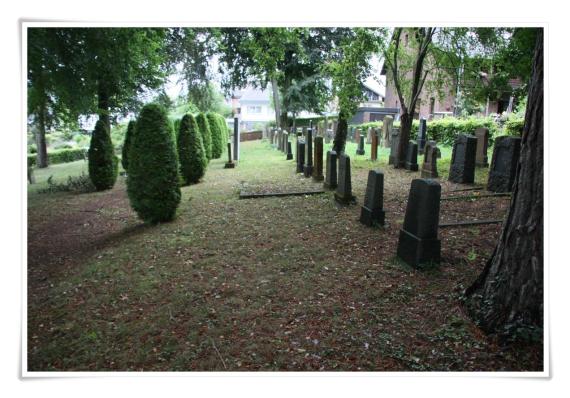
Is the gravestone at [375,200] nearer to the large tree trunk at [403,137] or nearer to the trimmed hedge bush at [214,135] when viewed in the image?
the large tree trunk at [403,137]

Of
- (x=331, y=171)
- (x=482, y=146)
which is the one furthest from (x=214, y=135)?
(x=482, y=146)

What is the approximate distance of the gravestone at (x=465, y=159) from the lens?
782 centimetres

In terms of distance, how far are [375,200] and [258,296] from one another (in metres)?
2.48

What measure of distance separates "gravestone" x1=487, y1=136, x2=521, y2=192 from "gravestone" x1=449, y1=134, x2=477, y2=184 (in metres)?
0.67

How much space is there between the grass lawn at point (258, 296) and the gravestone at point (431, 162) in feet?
8.88

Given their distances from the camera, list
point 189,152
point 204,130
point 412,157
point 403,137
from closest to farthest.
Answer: point 189,152 < point 412,157 < point 403,137 < point 204,130

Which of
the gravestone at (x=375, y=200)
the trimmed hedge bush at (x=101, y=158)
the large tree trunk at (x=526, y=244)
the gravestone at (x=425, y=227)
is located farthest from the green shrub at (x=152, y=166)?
the large tree trunk at (x=526, y=244)

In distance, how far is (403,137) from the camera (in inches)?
415

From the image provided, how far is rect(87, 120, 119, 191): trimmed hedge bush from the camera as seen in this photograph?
9500 mm

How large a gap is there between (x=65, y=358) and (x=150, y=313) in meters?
0.71

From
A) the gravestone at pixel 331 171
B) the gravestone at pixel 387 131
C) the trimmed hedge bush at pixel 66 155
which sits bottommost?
the trimmed hedge bush at pixel 66 155

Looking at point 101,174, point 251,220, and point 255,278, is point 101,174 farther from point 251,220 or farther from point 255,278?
point 255,278

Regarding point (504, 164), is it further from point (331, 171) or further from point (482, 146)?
point (482, 146)
